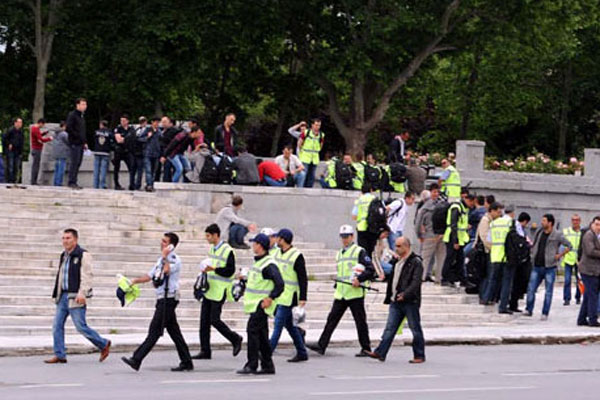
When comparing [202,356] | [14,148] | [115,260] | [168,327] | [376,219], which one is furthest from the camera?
[14,148]

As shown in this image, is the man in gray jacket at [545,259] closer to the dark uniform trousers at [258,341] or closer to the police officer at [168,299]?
the dark uniform trousers at [258,341]

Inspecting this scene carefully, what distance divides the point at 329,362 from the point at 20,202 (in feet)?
35.3

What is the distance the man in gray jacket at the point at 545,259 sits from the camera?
26422 millimetres

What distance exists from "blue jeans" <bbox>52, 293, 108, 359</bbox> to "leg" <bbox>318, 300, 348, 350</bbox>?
3.32 m

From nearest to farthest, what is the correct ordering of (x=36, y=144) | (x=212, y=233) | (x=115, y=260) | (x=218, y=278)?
(x=212, y=233), (x=218, y=278), (x=115, y=260), (x=36, y=144)

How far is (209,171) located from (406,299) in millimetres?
10340

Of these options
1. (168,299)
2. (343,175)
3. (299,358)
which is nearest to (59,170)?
(343,175)

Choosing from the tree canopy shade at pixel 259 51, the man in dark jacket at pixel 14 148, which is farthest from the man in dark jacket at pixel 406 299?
the tree canopy shade at pixel 259 51

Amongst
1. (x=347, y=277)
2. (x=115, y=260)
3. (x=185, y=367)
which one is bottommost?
(x=185, y=367)

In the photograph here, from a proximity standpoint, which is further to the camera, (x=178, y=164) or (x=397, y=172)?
(x=397, y=172)

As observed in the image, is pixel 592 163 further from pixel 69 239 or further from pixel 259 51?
pixel 69 239

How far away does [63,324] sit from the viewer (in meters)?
18.2

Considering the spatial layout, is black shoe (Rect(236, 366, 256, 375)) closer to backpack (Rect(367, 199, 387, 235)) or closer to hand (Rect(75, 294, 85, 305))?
hand (Rect(75, 294, 85, 305))

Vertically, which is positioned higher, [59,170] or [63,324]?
[59,170]
